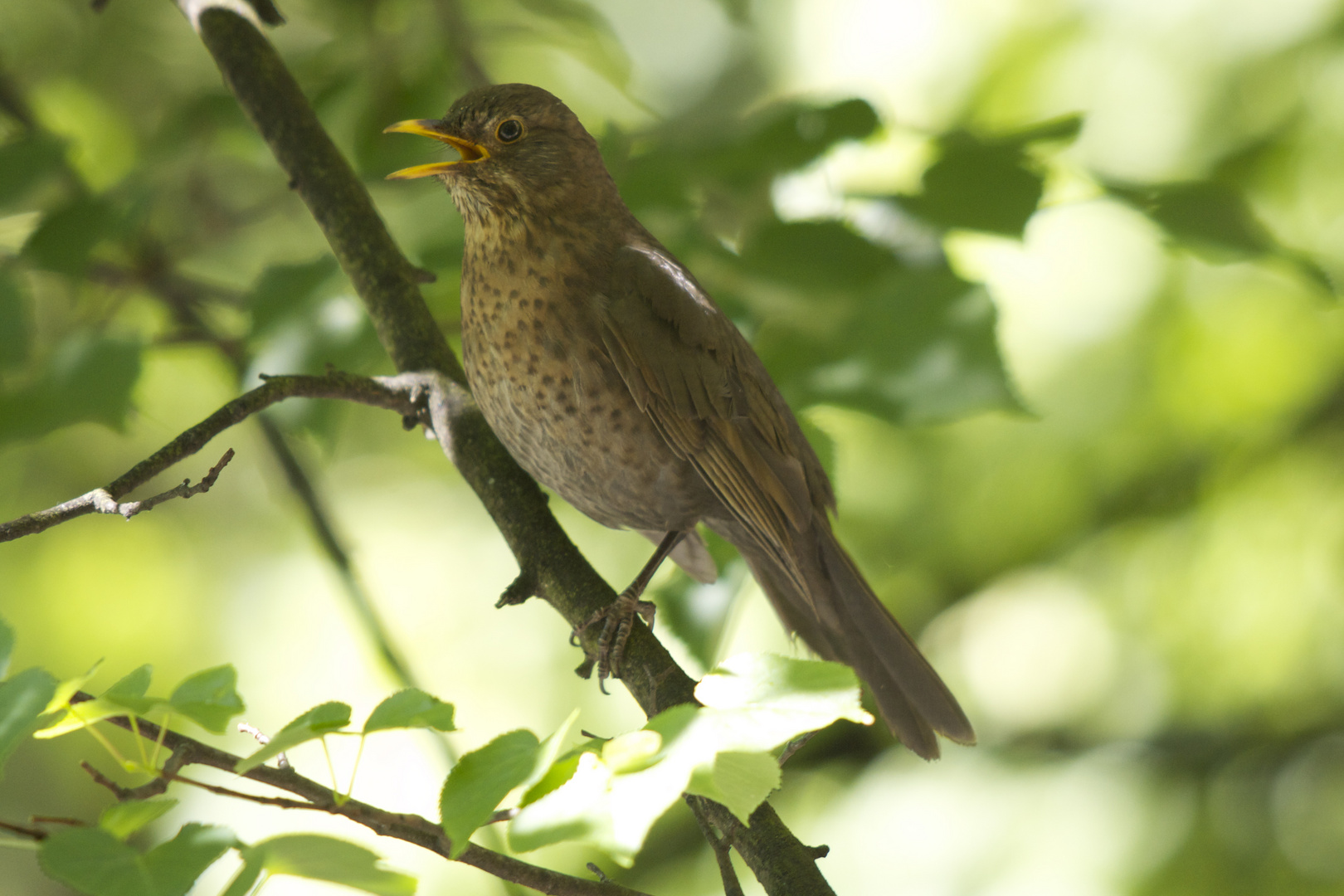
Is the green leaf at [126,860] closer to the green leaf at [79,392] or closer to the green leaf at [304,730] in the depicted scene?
the green leaf at [304,730]

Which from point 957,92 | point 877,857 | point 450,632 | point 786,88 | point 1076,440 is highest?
point 786,88

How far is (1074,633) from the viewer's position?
364 cm

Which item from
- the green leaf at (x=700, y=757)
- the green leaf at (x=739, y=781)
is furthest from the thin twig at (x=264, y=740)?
the green leaf at (x=739, y=781)

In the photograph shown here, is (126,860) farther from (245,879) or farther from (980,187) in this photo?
(980,187)

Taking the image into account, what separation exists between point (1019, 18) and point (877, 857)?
273 centimetres

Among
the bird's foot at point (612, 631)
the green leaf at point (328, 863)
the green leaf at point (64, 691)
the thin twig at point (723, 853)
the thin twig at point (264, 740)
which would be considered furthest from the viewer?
the bird's foot at point (612, 631)

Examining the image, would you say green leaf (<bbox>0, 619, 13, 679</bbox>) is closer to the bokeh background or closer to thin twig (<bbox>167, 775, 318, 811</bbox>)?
thin twig (<bbox>167, 775, 318, 811</bbox>)

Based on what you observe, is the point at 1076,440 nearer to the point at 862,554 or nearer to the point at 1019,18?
the point at 862,554

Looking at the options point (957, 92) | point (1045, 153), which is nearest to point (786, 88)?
point (957, 92)

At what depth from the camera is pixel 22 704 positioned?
74 cm

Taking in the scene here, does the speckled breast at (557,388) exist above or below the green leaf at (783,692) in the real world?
above

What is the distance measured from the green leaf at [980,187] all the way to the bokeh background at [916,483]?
70 centimetres

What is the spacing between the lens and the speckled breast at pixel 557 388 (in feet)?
5.47

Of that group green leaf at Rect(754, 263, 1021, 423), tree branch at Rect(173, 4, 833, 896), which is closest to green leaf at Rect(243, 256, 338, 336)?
tree branch at Rect(173, 4, 833, 896)
